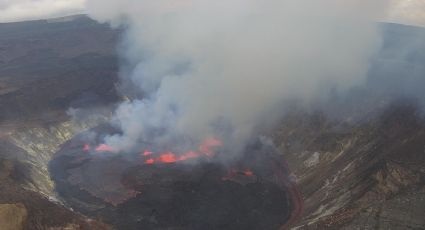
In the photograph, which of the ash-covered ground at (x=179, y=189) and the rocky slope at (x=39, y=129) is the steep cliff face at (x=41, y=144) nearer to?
the rocky slope at (x=39, y=129)

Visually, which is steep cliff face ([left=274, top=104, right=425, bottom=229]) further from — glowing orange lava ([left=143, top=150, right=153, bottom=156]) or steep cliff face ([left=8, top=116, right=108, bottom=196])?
steep cliff face ([left=8, top=116, right=108, bottom=196])

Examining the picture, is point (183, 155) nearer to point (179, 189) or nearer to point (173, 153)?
point (173, 153)

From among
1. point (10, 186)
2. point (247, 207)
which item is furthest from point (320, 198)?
point (10, 186)

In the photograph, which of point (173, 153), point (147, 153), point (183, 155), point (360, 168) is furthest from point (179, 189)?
point (360, 168)

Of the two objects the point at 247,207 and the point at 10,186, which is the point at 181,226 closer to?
the point at 247,207

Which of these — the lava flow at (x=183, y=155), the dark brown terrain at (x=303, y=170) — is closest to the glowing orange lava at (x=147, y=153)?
the lava flow at (x=183, y=155)

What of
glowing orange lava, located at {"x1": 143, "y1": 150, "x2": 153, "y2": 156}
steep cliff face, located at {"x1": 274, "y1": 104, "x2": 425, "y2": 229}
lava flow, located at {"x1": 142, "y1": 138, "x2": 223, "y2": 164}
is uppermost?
glowing orange lava, located at {"x1": 143, "y1": 150, "x2": 153, "y2": 156}

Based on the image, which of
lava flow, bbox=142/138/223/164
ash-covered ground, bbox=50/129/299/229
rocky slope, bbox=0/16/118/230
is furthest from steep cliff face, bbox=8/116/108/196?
lava flow, bbox=142/138/223/164
